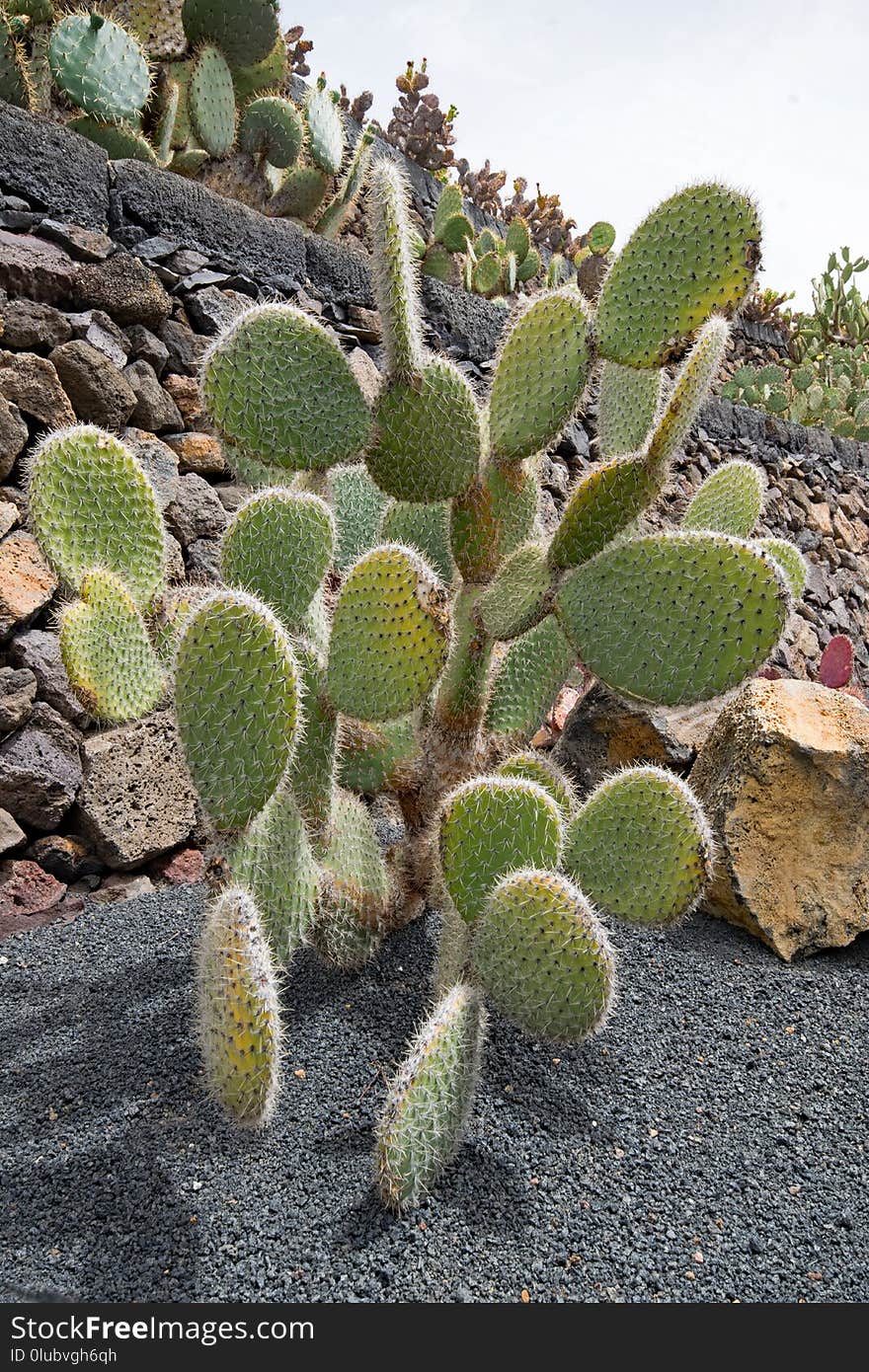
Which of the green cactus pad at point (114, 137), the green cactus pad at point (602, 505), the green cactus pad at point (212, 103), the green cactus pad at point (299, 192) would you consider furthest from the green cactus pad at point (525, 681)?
the green cactus pad at point (299, 192)

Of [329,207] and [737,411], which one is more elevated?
[329,207]

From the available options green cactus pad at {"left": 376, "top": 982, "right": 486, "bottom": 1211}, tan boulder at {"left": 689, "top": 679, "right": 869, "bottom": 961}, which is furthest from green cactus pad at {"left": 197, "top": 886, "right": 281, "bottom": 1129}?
tan boulder at {"left": 689, "top": 679, "right": 869, "bottom": 961}

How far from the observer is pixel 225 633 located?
1.30 metres

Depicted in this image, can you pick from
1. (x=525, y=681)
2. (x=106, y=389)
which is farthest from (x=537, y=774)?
(x=106, y=389)

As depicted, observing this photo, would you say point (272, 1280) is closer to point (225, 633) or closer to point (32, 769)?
point (225, 633)

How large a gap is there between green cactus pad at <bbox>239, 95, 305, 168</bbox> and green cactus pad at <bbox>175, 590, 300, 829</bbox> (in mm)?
2992

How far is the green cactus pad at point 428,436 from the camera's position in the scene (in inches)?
65.7

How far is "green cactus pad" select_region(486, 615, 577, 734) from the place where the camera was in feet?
6.83

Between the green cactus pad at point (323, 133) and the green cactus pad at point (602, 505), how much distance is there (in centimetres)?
275

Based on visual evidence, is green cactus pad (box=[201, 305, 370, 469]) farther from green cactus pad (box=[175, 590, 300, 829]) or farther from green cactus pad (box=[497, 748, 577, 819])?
green cactus pad (box=[497, 748, 577, 819])

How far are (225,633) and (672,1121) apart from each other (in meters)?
1.06
